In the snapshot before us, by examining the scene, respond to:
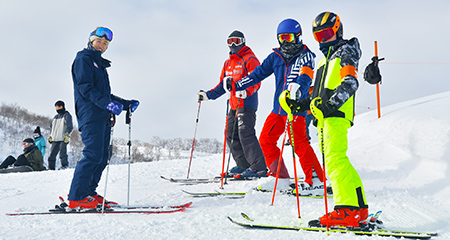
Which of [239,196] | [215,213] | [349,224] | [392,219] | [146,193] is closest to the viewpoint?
[349,224]

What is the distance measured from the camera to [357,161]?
562 centimetres

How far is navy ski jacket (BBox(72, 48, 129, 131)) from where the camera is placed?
3730 mm

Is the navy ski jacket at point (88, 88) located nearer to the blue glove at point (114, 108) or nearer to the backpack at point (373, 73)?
the blue glove at point (114, 108)

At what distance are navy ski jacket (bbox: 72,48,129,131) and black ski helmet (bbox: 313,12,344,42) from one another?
2.45m

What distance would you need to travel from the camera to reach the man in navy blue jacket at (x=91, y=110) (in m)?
3.69

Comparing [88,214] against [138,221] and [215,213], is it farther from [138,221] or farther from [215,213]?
[215,213]

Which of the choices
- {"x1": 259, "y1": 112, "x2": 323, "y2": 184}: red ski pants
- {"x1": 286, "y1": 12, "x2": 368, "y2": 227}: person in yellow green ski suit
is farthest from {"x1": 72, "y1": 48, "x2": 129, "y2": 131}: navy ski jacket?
{"x1": 286, "y1": 12, "x2": 368, "y2": 227}: person in yellow green ski suit

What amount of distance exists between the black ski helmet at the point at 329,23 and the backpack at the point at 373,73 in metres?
0.74

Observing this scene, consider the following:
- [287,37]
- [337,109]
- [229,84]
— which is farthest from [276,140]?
[337,109]

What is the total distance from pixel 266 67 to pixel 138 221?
2.64m

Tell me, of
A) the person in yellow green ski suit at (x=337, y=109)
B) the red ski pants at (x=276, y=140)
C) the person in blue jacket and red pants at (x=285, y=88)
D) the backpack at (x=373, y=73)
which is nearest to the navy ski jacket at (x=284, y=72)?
the person in blue jacket and red pants at (x=285, y=88)

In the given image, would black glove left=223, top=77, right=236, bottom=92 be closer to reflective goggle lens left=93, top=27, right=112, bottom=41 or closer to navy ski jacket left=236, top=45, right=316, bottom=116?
navy ski jacket left=236, top=45, right=316, bottom=116

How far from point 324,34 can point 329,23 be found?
0.11 meters

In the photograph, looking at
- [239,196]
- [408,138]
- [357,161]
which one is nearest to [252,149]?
[239,196]
